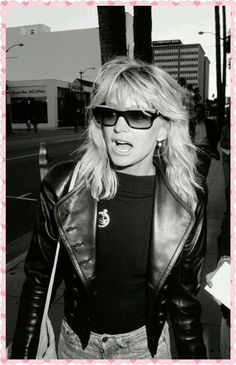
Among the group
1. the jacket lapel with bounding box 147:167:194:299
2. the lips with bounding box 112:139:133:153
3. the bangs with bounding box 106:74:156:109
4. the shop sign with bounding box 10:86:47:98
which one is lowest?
the jacket lapel with bounding box 147:167:194:299

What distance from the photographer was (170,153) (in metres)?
2.03

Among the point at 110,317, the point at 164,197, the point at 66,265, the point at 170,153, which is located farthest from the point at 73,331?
the point at 170,153

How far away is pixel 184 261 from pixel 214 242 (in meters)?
3.64

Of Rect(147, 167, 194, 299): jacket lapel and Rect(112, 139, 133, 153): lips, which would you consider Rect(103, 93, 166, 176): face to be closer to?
Rect(112, 139, 133, 153): lips

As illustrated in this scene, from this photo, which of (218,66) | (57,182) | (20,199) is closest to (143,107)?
(57,182)

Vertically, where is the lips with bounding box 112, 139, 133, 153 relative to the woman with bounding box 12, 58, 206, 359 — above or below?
above

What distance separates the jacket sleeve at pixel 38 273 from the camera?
1580 mm

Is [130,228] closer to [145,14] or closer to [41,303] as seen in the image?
[41,303]

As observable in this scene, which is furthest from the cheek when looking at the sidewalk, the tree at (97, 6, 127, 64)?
the tree at (97, 6, 127, 64)

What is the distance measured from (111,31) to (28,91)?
5180cm

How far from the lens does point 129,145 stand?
69.5 inches

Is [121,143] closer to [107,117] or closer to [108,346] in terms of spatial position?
[107,117]

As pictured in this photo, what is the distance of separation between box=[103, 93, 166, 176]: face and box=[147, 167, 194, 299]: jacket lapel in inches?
5.8

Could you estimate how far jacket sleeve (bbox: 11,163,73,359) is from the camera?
158 centimetres
